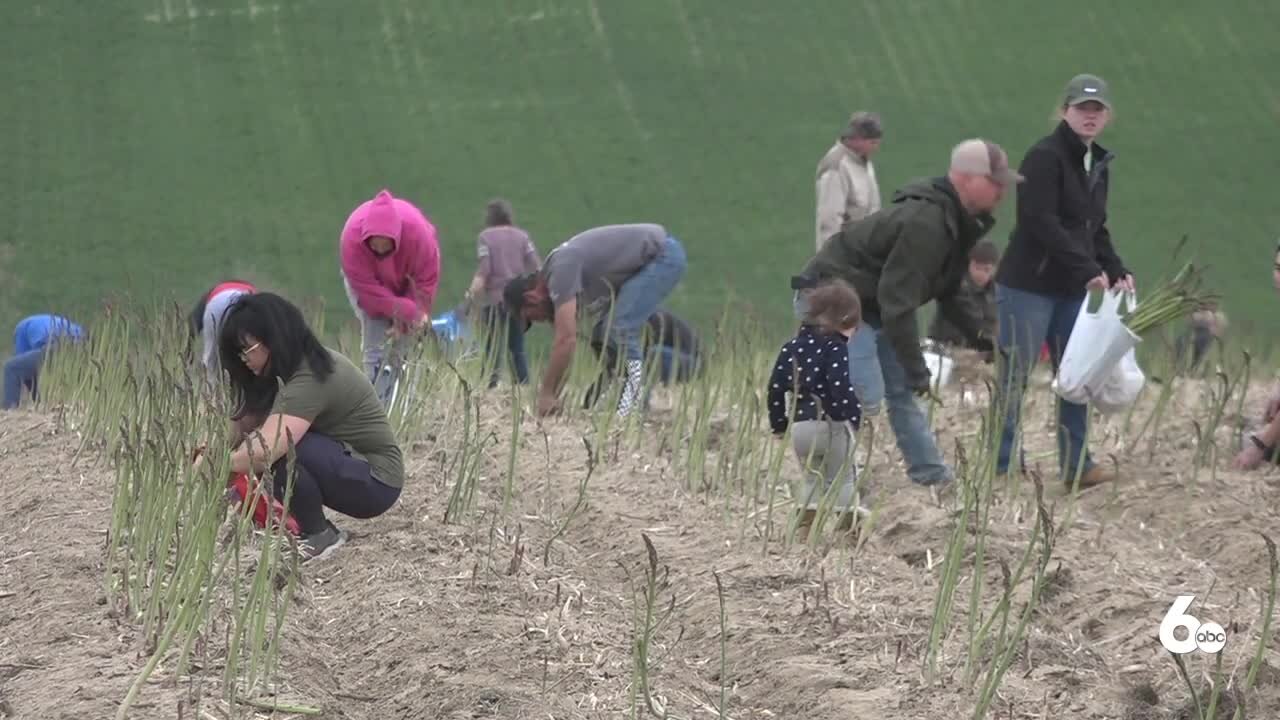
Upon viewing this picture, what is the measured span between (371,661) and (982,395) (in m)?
4.80

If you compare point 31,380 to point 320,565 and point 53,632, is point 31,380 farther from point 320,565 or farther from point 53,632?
point 53,632

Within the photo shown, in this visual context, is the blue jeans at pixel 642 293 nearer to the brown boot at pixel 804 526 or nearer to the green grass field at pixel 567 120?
the brown boot at pixel 804 526

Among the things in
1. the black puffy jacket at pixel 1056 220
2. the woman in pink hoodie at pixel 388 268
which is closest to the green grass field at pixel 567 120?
the woman in pink hoodie at pixel 388 268

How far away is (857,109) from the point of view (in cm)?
2238

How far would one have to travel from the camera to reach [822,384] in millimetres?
4992

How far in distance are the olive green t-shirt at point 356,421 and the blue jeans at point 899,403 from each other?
5.47ft

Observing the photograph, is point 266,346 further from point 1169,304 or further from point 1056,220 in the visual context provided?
point 1169,304

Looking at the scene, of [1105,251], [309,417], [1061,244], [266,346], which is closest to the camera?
[266,346]

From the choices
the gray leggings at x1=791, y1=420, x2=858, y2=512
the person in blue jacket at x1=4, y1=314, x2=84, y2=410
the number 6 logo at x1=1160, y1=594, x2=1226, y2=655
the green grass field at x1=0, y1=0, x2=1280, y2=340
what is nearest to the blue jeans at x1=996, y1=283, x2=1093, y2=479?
the gray leggings at x1=791, y1=420, x2=858, y2=512

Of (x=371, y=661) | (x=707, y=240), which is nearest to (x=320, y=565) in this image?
(x=371, y=661)

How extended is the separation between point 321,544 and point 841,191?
12.5 ft

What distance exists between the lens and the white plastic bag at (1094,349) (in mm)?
5707

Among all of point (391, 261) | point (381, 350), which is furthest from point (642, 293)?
point (381, 350)

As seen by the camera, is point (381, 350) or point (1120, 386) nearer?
point (1120, 386)
